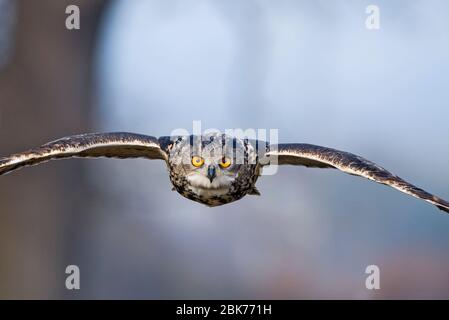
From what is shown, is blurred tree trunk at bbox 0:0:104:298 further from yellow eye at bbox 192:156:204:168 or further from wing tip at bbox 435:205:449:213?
wing tip at bbox 435:205:449:213

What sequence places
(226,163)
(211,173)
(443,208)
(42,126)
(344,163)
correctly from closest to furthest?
(443,208) → (344,163) → (211,173) → (226,163) → (42,126)

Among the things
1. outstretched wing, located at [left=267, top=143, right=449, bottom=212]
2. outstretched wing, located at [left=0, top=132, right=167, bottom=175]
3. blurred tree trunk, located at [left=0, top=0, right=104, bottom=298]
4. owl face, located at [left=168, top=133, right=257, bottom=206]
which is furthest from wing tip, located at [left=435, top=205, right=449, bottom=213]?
blurred tree trunk, located at [left=0, top=0, right=104, bottom=298]

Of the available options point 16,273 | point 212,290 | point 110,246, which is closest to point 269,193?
point 212,290

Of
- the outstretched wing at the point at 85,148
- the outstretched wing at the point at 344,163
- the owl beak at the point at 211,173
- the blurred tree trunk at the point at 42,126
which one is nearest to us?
the outstretched wing at the point at 344,163

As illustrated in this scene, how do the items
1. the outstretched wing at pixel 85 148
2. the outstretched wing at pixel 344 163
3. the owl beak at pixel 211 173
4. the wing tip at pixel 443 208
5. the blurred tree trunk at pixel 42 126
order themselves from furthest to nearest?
the blurred tree trunk at pixel 42 126 → the owl beak at pixel 211 173 → the outstretched wing at pixel 85 148 → the outstretched wing at pixel 344 163 → the wing tip at pixel 443 208

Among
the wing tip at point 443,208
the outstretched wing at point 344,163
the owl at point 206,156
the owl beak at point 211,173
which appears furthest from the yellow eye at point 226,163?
the wing tip at point 443,208

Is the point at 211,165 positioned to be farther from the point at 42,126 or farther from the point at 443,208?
the point at 42,126

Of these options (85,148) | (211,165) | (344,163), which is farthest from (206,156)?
(344,163)

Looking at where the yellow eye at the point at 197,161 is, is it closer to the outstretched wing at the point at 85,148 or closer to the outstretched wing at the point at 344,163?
the outstretched wing at the point at 85,148
